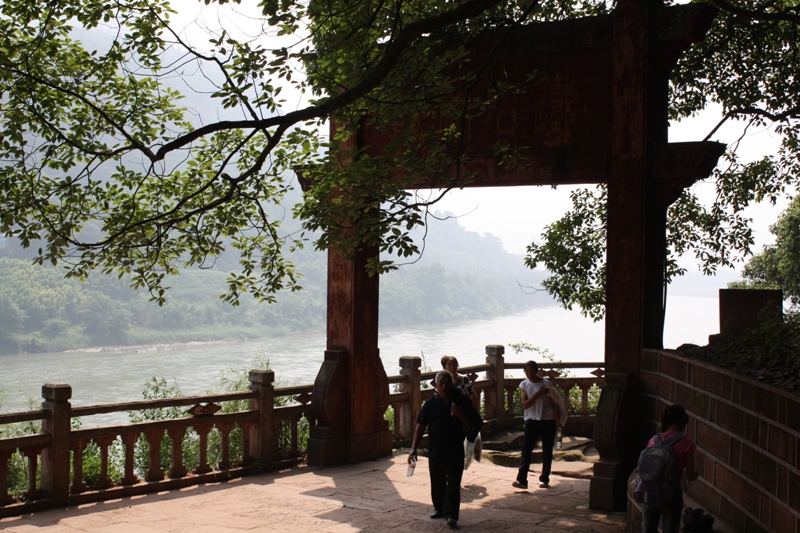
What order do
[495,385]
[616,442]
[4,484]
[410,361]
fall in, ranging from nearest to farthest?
[4,484]
[616,442]
[410,361]
[495,385]

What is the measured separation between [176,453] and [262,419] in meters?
1.10

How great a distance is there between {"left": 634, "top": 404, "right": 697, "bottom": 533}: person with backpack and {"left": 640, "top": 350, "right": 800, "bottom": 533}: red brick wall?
15.5 inches

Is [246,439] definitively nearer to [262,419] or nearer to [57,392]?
[262,419]

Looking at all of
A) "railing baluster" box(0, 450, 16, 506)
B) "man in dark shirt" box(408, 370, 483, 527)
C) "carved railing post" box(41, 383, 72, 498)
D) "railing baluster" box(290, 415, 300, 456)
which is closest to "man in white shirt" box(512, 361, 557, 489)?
"man in dark shirt" box(408, 370, 483, 527)

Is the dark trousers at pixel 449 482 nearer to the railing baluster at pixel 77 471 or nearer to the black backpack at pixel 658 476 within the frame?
the black backpack at pixel 658 476

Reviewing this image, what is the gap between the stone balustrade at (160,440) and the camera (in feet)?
22.9

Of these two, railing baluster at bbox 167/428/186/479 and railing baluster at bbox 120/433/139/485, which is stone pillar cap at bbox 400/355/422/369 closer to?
railing baluster at bbox 167/428/186/479

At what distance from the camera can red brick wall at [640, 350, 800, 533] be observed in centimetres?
411

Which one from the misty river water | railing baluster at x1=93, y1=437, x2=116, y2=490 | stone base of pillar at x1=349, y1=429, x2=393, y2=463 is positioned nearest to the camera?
railing baluster at x1=93, y1=437, x2=116, y2=490

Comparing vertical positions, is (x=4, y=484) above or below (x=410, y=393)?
below

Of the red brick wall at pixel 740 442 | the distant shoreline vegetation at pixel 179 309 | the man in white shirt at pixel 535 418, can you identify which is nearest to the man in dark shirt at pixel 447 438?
the man in white shirt at pixel 535 418

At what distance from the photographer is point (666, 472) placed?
458 cm

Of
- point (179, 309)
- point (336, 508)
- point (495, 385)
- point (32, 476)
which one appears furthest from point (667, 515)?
point (179, 309)

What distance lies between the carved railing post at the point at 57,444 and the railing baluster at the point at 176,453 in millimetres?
1098
